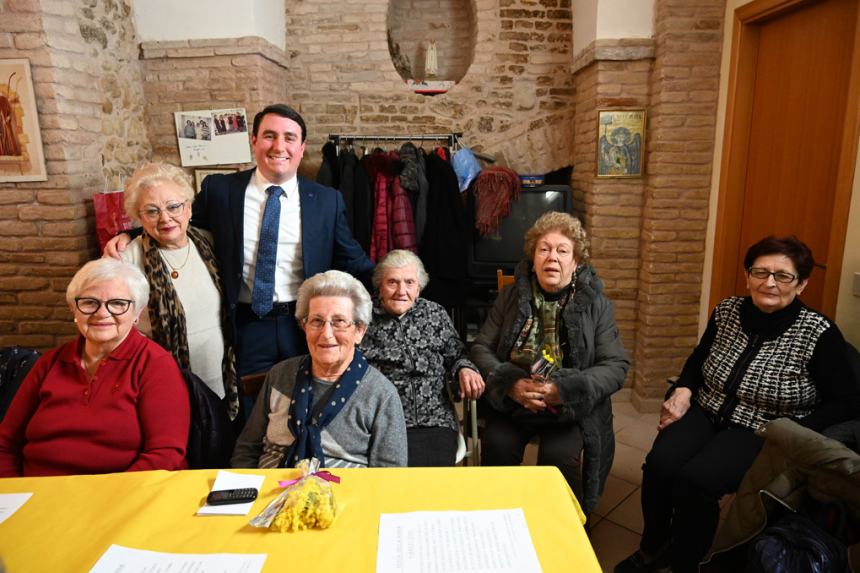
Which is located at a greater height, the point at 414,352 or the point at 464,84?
the point at 464,84

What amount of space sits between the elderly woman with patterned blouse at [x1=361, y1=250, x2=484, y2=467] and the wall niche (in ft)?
Result: 9.45

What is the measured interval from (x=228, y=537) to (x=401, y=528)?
0.38 metres

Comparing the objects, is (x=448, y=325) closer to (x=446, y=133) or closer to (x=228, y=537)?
(x=228, y=537)

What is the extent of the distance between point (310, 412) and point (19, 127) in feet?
8.09

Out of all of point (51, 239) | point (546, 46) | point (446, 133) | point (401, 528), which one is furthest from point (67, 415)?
point (546, 46)

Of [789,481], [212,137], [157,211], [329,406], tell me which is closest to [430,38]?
[212,137]

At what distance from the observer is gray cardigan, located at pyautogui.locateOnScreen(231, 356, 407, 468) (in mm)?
1717

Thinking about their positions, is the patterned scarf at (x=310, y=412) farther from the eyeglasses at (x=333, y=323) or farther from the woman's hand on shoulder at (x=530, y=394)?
the woman's hand on shoulder at (x=530, y=394)

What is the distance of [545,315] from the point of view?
2396mm

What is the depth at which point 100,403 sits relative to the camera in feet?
5.56

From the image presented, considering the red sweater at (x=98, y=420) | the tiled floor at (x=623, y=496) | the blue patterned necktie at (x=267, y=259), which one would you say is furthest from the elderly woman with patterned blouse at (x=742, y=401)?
A: the red sweater at (x=98, y=420)

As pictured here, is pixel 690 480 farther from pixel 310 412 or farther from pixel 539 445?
pixel 310 412

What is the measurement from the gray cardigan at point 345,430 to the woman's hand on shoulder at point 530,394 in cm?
72

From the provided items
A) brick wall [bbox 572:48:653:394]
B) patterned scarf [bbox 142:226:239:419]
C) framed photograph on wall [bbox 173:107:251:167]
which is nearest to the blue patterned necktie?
patterned scarf [bbox 142:226:239:419]
